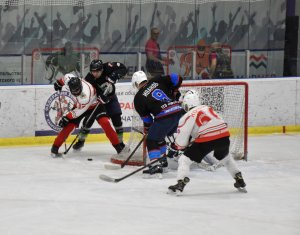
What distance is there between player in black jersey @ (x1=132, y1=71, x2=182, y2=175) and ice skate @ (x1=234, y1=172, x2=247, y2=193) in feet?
2.93

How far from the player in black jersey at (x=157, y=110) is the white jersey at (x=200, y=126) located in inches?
33.9

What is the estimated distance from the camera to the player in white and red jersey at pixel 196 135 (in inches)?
289

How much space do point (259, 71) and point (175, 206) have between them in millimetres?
5165

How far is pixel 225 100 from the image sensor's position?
30.8 feet

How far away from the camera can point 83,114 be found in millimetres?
9344

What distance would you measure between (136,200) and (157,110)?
124 cm

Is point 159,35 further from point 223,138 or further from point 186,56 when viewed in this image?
point 223,138

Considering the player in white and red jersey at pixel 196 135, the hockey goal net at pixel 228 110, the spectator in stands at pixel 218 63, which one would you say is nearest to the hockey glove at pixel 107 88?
the hockey goal net at pixel 228 110

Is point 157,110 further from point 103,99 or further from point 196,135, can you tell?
point 103,99

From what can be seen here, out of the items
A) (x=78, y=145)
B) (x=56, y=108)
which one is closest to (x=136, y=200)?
(x=78, y=145)

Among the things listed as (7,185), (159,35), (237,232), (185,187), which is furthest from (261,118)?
(237,232)

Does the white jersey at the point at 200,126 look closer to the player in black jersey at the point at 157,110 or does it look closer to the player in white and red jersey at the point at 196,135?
the player in white and red jersey at the point at 196,135

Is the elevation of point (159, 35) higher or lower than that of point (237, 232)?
higher

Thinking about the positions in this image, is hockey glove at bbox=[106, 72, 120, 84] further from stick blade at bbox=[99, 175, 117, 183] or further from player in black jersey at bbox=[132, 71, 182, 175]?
stick blade at bbox=[99, 175, 117, 183]
